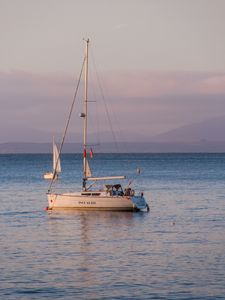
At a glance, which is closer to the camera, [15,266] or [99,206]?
[15,266]

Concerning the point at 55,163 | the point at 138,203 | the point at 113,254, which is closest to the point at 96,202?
the point at 138,203

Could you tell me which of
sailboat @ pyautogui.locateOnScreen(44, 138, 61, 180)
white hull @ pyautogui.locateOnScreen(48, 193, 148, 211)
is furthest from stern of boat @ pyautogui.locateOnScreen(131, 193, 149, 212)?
sailboat @ pyautogui.locateOnScreen(44, 138, 61, 180)

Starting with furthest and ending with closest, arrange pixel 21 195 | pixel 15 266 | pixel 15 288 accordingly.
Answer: pixel 21 195 < pixel 15 266 < pixel 15 288

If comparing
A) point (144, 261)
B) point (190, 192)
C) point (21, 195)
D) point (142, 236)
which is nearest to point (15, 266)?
point (144, 261)

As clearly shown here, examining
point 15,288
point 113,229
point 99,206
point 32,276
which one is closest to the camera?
point 15,288

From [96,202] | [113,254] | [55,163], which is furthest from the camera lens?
[55,163]

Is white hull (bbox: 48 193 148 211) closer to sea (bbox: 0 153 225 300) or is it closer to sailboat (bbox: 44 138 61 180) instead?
sea (bbox: 0 153 225 300)

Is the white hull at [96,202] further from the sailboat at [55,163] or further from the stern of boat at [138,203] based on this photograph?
the sailboat at [55,163]

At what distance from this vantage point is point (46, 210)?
243 feet

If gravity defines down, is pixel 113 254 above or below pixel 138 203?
below

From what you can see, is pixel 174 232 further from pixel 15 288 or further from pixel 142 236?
pixel 15 288

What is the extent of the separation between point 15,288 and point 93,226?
25289 mm

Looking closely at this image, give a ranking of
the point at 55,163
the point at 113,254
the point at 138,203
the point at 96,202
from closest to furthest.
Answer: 1. the point at 113,254
2. the point at 96,202
3. the point at 138,203
4. the point at 55,163

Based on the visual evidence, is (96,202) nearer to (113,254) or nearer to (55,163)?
(55,163)
